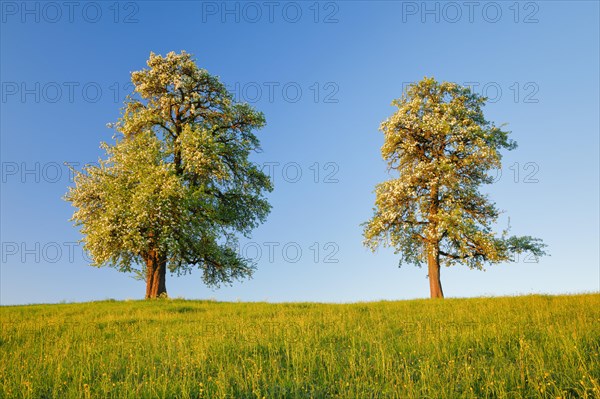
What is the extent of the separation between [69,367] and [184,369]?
3135 mm

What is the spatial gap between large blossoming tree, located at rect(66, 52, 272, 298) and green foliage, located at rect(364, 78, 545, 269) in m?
8.56

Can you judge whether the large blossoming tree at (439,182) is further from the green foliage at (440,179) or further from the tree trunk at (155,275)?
the tree trunk at (155,275)

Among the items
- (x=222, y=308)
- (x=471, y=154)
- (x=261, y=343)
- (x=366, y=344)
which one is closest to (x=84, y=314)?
(x=222, y=308)

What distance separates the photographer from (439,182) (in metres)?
27.5

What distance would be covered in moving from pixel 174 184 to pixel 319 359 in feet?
57.7

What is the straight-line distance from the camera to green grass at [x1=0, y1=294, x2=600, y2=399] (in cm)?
A: 712

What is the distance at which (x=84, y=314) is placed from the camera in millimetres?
20594

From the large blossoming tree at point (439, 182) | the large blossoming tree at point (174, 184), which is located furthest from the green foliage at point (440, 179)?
the large blossoming tree at point (174, 184)

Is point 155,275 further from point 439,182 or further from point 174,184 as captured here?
point 439,182

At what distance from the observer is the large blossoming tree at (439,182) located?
26.8 metres

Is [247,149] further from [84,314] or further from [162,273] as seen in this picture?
[84,314]

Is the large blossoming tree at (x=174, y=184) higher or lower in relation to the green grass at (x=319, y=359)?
higher

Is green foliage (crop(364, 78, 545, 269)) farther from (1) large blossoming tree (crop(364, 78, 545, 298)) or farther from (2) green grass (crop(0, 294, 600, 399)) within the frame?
(2) green grass (crop(0, 294, 600, 399))

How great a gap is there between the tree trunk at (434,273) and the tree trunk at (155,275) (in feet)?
54.1
